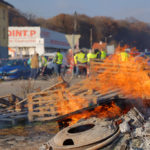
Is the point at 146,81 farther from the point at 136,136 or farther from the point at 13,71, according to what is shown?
the point at 13,71

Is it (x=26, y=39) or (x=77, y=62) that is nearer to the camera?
(x=77, y=62)

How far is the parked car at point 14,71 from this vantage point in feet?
52.0

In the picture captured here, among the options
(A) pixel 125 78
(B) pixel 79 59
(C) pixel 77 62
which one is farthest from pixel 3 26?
(A) pixel 125 78

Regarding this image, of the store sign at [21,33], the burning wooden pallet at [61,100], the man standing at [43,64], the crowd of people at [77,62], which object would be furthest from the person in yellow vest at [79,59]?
the store sign at [21,33]

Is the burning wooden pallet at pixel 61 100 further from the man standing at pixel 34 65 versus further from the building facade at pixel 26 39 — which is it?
the building facade at pixel 26 39

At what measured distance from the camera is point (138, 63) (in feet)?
21.2

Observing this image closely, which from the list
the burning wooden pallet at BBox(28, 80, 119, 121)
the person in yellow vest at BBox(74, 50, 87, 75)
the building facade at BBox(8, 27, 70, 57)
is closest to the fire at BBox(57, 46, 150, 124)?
the burning wooden pallet at BBox(28, 80, 119, 121)

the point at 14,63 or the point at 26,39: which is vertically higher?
the point at 26,39

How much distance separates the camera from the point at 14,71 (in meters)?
16.0

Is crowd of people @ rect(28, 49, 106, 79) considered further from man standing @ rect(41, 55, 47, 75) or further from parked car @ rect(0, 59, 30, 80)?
parked car @ rect(0, 59, 30, 80)

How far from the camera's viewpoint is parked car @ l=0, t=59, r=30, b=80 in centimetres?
1585

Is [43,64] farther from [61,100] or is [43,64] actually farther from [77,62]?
[61,100]

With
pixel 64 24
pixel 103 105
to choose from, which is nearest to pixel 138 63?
pixel 103 105

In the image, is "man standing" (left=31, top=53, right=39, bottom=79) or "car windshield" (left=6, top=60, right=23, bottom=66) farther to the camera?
"car windshield" (left=6, top=60, right=23, bottom=66)
